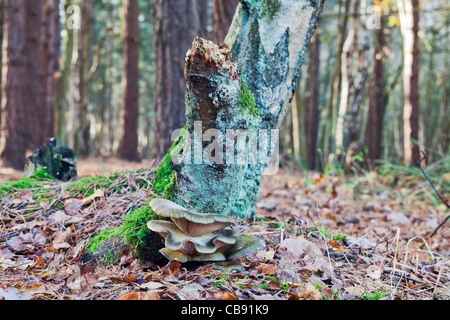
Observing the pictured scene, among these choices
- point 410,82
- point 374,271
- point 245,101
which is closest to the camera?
point 245,101

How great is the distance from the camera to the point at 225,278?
170 cm

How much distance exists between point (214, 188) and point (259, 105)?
27.7 inches

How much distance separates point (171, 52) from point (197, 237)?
422 cm

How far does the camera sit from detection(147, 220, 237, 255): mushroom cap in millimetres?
1626

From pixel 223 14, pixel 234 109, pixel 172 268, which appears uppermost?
pixel 223 14

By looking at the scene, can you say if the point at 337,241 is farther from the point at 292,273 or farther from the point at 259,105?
the point at 259,105

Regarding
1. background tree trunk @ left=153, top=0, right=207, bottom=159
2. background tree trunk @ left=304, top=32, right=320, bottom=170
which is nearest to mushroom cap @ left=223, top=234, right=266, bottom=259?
background tree trunk @ left=153, top=0, right=207, bottom=159

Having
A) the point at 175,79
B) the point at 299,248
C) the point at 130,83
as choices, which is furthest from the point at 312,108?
the point at 299,248

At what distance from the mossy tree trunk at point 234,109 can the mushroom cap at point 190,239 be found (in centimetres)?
20

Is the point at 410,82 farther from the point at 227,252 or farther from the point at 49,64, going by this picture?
the point at 49,64

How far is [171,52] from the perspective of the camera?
5359mm

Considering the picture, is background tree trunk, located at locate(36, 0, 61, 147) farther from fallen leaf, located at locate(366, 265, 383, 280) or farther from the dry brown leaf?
Answer: fallen leaf, located at locate(366, 265, 383, 280)

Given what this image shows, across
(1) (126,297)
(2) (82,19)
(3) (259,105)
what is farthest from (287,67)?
(2) (82,19)

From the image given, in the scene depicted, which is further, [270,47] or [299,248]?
[270,47]
